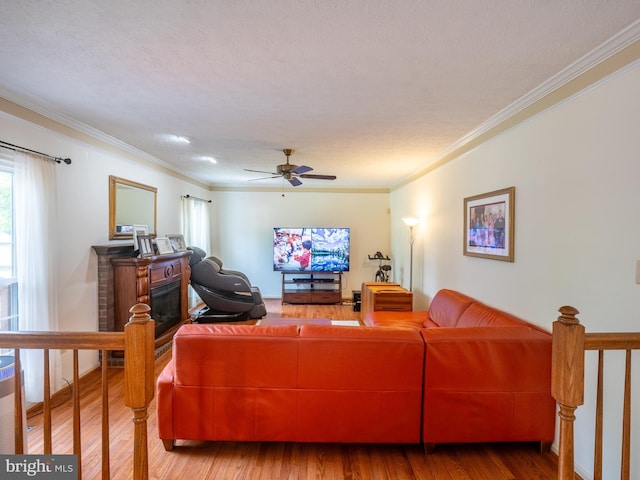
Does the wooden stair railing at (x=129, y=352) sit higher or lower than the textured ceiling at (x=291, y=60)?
lower

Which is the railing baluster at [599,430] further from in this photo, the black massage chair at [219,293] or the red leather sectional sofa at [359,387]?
the black massage chair at [219,293]

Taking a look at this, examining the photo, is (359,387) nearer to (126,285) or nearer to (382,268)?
(126,285)

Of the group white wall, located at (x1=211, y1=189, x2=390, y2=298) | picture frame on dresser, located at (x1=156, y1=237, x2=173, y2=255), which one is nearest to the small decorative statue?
white wall, located at (x1=211, y1=189, x2=390, y2=298)

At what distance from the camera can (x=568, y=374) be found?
127cm

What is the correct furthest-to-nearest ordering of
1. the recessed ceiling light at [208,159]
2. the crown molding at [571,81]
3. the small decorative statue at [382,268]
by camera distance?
the small decorative statue at [382,268]
the recessed ceiling light at [208,159]
the crown molding at [571,81]

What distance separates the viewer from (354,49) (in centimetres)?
169

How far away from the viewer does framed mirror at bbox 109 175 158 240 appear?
3434 mm

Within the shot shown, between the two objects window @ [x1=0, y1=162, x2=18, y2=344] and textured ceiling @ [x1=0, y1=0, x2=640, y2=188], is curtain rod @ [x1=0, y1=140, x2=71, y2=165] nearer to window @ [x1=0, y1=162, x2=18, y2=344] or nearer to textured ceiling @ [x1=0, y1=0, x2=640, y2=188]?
window @ [x1=0, y1=162, x2=18, y2=344]

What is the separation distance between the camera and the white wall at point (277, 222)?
21.4 feet

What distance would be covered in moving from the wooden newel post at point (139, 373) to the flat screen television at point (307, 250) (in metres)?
4.87

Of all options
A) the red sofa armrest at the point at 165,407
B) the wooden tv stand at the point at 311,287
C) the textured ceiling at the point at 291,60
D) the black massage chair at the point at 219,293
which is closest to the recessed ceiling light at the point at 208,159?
the textured ceiling at the point at 291,60

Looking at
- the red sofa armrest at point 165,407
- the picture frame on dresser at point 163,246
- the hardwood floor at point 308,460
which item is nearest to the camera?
the hardwood floor at point 308,460

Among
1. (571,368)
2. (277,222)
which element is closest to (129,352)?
(571,368)

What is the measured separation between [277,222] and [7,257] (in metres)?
4.46
